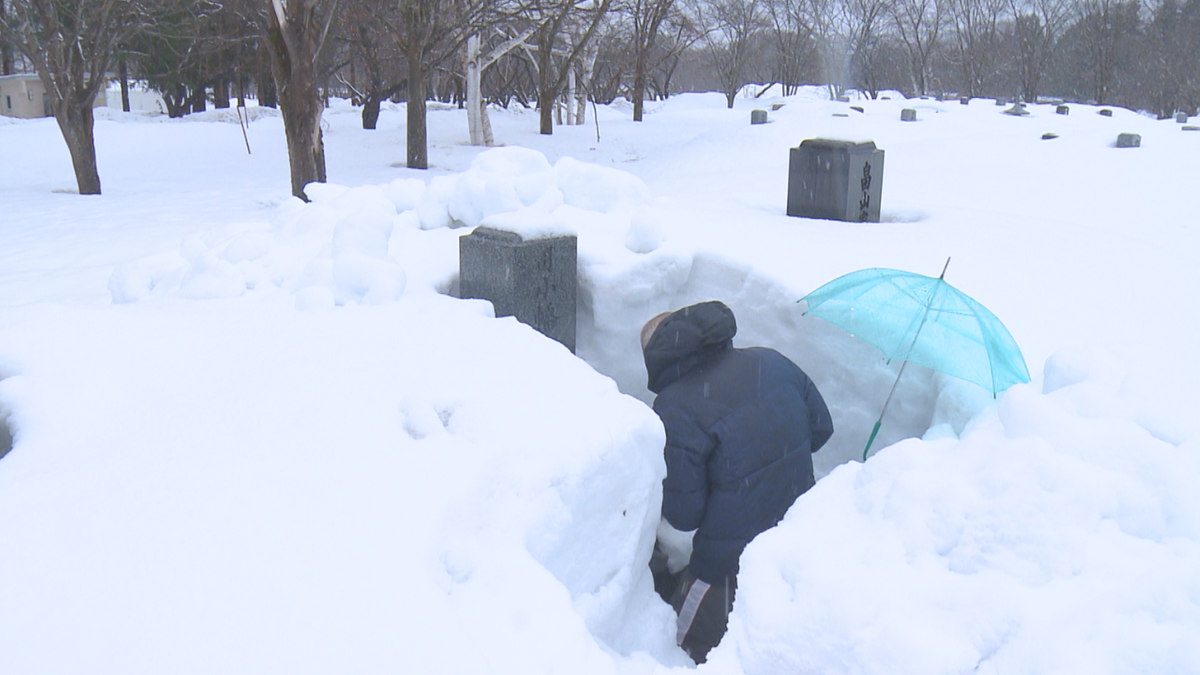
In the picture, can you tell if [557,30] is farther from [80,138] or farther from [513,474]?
[513,474]

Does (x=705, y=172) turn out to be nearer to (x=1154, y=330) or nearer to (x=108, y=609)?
(x=1154, y=330)

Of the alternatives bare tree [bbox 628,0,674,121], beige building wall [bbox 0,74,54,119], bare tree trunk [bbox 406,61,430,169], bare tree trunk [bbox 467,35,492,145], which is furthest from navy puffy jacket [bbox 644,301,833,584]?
beige building wall [bbox 0,74,54,119]

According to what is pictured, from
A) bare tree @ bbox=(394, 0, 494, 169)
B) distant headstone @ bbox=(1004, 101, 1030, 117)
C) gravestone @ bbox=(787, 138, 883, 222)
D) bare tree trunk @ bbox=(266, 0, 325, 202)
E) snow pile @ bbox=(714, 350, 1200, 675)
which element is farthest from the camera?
distant headstone @ bbox=(1004, 101, 1030, 117)

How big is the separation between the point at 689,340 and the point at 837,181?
5.32 metres

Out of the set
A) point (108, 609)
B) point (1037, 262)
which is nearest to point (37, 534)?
point (108, 609)

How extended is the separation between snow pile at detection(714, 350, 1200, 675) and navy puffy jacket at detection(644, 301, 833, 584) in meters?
0.77

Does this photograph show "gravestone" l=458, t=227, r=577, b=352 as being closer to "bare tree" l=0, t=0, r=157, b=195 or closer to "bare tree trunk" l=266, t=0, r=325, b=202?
"bare tree trunk" l=266, t=0, r=325, b=202

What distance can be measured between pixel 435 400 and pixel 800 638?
1376 mm

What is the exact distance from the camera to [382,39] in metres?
21.2

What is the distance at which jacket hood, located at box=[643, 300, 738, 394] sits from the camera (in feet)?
9.82

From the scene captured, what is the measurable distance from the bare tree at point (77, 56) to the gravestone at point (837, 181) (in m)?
8.76

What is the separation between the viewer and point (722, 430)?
9.65 feet

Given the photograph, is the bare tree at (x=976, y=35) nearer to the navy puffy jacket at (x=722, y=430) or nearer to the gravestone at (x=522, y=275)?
the gravestone at (x=522, y=275)

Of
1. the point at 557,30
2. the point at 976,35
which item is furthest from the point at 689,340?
the point at 976,35
